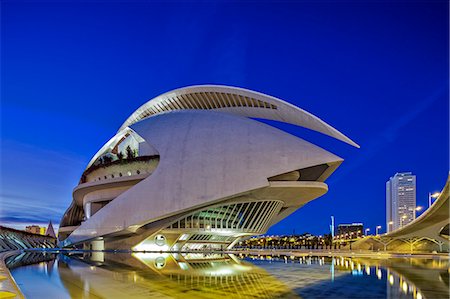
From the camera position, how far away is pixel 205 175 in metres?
30.9

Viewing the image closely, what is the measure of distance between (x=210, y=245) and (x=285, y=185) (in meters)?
11.6

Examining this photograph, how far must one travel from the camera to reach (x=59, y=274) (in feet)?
48.8

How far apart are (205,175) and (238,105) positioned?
28.8 ft

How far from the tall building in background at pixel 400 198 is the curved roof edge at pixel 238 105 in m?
128

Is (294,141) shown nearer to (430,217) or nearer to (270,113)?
(270,113)

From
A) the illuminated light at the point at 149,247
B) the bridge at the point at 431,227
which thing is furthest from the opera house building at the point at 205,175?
the bridge at the point at 431,227

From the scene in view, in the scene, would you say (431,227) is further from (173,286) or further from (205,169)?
(173,286)

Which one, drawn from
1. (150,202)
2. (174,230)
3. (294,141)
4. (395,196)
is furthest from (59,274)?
(395,196)

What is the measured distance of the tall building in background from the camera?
149 m

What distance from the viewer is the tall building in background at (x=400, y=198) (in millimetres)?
149250

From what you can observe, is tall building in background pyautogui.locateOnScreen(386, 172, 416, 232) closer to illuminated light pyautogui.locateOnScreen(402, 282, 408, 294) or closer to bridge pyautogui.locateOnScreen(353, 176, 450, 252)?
bridge pyautogui.locateOnScreen(353, 176, 450, 252)

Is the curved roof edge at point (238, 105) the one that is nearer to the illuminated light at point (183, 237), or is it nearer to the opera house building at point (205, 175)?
the opera house building at point (205, 175)

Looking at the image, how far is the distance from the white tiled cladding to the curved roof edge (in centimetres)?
223

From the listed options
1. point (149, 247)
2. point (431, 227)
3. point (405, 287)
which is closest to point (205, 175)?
point (149, 247)
